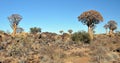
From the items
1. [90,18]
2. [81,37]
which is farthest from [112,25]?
[81,37]

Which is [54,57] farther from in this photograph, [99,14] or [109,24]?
[109,24]

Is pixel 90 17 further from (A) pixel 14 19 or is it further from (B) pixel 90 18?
(A) pixel 14 19

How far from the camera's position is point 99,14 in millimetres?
25922

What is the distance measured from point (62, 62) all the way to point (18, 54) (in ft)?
9.63

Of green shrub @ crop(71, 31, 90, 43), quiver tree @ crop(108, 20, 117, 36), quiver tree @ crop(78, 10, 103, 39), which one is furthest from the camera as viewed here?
quiver tree @ crop(108, 20, 117, 36)

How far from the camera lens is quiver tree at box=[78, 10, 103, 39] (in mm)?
25141

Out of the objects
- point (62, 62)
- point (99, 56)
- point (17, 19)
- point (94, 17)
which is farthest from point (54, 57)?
point (17, 19)

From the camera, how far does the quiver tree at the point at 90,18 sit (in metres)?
25.1

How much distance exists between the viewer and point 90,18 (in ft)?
82.6

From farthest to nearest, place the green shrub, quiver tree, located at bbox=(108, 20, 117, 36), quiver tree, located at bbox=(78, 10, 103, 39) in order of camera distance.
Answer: quiver tree, located at bbox=(108, 20, 117, 36)
quiver tree, located at bbox=(78, 10, 103, 39)
the green shrub

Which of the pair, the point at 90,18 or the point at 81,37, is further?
the point at 90,18

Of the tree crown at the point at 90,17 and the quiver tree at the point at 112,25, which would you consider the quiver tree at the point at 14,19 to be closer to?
the tree crown at the point at 90,17

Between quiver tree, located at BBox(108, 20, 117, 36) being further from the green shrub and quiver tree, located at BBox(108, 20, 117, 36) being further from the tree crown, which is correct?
the green shrub

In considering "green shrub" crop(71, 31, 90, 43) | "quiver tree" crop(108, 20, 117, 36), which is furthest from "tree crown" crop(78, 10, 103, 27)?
"quiver tree" crop(108, 20, 117, 36)
